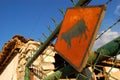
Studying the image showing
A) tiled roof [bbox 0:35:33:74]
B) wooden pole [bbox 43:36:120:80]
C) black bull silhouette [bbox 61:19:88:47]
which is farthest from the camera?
tiled roof [bbox 0:35:33:74]

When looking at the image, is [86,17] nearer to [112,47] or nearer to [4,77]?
[112,47]

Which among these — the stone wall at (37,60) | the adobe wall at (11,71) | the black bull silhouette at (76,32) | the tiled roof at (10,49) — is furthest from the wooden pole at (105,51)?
the adobe wall at (11,71)

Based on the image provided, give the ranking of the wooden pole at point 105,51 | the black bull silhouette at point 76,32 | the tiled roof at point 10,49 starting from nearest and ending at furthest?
1. the black bull silhouette at point 76,32
2. the wooden pole at point 105,51
3. the tiled roof at point 10,49

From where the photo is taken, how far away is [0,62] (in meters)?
7.38

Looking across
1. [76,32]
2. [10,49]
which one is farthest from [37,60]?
[76,32]

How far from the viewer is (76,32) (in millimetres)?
1898

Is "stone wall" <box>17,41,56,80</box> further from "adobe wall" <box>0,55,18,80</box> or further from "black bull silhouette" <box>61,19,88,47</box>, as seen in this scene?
"black bull silhouette" <box>61,19,88,47</box>

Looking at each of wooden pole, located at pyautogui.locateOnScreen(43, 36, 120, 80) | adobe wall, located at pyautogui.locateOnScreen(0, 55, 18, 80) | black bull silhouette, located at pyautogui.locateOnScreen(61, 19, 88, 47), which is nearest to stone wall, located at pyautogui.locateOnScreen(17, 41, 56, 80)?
adobe wall, located at pyautogui.locateOnScreen(0, 55, 18, 80)

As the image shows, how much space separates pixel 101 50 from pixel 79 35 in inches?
17.0

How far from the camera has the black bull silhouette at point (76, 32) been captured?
5.90 feet

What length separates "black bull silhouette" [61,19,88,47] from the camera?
5.90ft

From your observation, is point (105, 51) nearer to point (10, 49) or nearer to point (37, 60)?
point (37, 60)

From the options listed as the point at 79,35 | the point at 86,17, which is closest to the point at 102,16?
the point at 86,17

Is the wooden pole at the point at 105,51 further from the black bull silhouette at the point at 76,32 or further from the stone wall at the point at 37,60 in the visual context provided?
the stone wall at the point at 37,60
